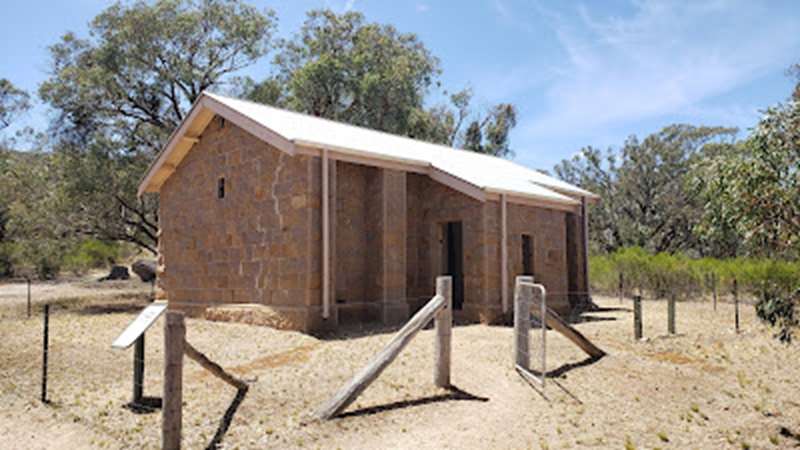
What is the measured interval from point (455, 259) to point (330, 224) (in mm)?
5573

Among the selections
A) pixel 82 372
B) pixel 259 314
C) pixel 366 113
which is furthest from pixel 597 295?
pixel 82 372

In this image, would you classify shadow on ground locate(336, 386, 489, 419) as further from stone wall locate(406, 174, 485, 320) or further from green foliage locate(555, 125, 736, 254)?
green foliage locate(555, 125, 736, 254)

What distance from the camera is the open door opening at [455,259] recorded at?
15445mm

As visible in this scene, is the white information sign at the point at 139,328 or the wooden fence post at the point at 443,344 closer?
the white information sign at the point at 139,328

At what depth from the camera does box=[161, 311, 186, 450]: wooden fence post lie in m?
5.38

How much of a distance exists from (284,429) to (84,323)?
35.3 ft

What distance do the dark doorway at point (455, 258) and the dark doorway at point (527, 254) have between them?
5.62 feet

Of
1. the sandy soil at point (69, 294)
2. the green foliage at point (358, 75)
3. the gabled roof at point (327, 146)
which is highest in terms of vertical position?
the green foliage at point (358, 75)

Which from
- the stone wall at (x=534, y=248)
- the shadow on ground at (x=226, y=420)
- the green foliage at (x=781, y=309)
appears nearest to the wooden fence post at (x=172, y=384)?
the shadow on ground at (x=226, y=420)

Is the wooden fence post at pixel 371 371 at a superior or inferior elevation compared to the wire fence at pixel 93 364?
superior

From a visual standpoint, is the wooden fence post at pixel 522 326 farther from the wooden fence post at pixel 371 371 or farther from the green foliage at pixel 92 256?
the green foliage at pixel 92 256

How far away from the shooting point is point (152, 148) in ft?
73.8

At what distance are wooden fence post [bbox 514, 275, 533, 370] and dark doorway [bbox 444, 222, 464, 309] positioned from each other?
22.6ft

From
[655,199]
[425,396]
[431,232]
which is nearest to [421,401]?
[425,396]
